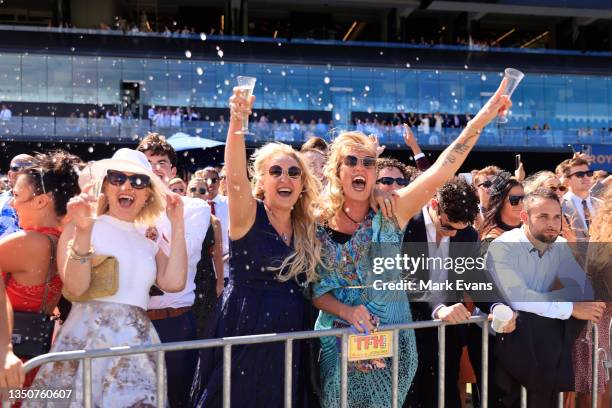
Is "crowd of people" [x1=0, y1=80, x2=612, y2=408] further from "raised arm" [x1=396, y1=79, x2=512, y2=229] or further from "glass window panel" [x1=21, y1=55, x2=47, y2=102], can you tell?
"glass window panel" [x1=21, y1=55, x2=47, y2=102]

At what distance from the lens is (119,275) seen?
316 cm

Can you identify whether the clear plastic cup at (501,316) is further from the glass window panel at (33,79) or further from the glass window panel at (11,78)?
the glass window panel at (11,78)

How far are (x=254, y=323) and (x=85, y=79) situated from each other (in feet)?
112

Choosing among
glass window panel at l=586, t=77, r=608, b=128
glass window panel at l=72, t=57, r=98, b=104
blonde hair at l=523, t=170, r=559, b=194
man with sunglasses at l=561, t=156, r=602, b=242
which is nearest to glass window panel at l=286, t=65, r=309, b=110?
glass window panel at l=72, t=57, r=98, b=104

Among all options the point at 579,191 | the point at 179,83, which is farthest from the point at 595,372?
the point at 179,83

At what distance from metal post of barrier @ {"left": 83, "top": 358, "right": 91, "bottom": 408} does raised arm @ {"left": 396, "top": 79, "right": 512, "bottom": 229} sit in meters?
1.60

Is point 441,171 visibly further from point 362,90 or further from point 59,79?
point 362,90

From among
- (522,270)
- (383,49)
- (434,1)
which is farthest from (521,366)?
(434,1)

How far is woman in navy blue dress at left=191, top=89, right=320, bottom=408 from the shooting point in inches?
124

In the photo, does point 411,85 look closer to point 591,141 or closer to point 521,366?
point 591,141

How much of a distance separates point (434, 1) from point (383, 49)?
6.64 meters

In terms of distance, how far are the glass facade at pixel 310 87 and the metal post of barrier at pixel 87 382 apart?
3268 cm

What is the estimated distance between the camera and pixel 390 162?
476 cm

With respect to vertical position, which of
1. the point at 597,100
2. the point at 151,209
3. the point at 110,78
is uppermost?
the point at 110,78
